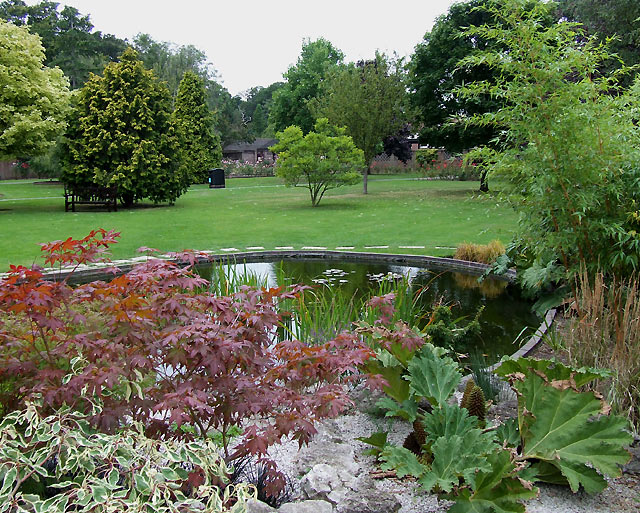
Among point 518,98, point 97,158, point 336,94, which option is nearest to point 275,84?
point 336,94

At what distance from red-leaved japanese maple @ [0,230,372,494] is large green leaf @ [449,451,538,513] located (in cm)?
60

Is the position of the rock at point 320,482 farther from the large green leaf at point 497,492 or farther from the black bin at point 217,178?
the black bin at point 217,178

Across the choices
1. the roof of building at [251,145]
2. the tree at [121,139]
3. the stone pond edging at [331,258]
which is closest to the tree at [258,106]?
the roof of building at [251,145]

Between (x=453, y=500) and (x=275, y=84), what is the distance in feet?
248

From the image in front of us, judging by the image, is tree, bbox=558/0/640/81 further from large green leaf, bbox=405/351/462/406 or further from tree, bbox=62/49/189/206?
large green leaf, bbox=405/351/462/406

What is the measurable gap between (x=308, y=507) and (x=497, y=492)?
2.44 ft

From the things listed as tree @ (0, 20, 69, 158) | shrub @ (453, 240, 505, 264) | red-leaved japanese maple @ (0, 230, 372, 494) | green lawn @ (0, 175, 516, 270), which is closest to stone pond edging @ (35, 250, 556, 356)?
shrub @ (453, 240, 505, 264)

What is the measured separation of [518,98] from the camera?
4.90 metres

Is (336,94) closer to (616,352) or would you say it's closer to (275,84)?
(616,352)

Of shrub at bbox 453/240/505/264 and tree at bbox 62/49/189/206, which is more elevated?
tree at bbox 62/49/189/206

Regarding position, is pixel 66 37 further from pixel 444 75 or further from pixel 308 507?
pixel 308 507

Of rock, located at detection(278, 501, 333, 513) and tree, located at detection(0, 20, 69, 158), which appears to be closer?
rock, located at detection(278, 501, 333, 513)

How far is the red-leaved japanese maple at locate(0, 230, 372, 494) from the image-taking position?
2.24 metres

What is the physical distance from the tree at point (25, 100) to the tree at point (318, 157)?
6.54m
